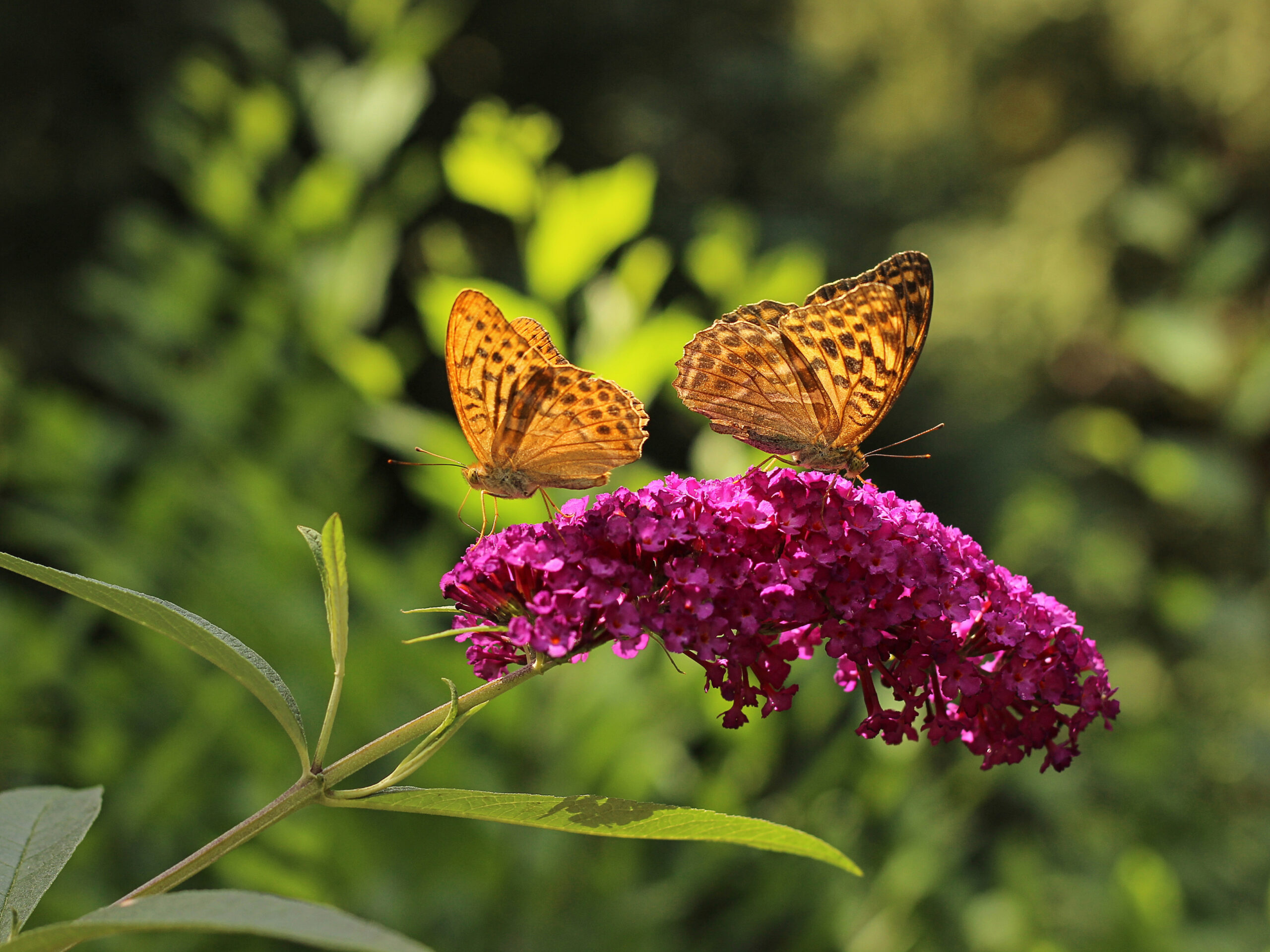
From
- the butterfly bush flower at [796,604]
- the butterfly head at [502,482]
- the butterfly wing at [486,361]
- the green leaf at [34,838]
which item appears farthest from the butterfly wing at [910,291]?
the green leaf at [34,838]

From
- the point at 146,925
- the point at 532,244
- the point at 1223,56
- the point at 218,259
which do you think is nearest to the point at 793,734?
the point at 532,244

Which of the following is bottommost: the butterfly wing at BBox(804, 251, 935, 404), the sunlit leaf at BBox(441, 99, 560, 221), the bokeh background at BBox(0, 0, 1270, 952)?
the bokeh background at BBox(0, 0, 1270, 952)

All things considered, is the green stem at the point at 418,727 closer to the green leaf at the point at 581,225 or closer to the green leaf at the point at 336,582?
the green leaf at the point at 336,582

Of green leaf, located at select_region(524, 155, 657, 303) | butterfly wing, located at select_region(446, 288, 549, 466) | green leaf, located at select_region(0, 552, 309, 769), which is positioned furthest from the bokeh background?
green leaf, located at select_region(0, 552, 309, 769)

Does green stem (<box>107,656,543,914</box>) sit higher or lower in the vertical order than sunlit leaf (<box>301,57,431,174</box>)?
lower

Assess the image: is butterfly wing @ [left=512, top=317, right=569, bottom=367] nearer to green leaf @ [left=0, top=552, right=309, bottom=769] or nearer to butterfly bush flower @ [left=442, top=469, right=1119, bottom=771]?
butterfly bush flower @ [left=442, top=469, right=1119, bottom=771]

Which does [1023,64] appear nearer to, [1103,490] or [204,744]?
[1103,490]
